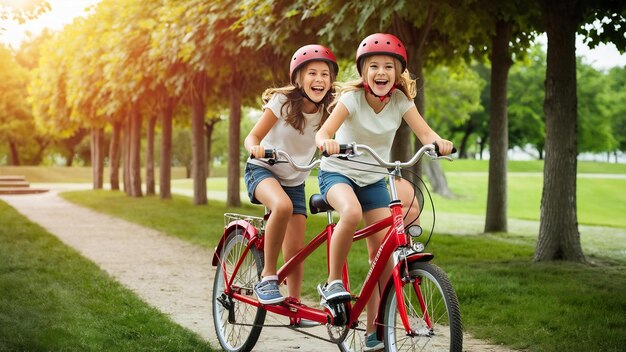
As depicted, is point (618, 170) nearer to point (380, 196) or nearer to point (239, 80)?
point (239, 80)

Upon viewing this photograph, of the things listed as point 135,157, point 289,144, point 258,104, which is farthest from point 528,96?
point 289,144

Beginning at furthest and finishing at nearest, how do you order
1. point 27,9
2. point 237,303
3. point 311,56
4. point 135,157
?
point 135,157 < point 27,9 < point 237,303 < point 311,56

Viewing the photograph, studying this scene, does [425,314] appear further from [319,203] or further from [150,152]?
[150,152]

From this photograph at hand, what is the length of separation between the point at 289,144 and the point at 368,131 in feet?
2.39

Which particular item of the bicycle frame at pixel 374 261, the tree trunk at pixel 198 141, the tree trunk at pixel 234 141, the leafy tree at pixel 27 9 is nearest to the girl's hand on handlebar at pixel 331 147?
the bicycle frame at pixel 374 261

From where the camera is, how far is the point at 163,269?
36.0 feet

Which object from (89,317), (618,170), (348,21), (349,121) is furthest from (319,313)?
(618,170)

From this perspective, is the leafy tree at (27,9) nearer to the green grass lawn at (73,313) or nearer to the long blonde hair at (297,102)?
the green grass lawn at (73,313)

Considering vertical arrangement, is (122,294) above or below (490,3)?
below

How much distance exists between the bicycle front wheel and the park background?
203 centimetres

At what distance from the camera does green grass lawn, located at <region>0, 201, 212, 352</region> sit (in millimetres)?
5957

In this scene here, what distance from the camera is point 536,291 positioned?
862 cm

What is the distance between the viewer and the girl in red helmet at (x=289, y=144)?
519cm

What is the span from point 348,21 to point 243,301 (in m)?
6.75
